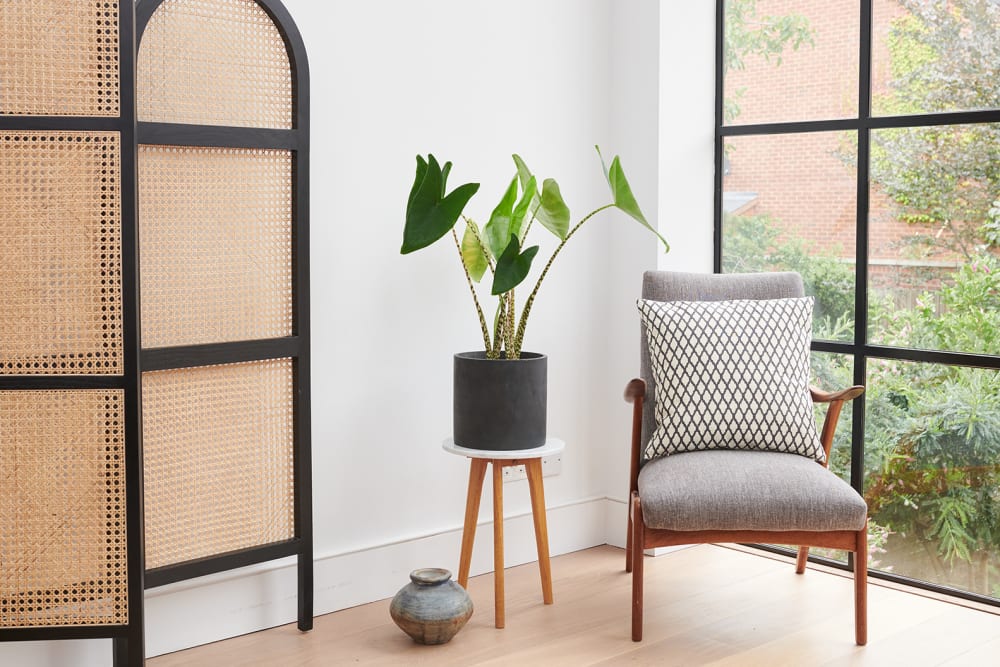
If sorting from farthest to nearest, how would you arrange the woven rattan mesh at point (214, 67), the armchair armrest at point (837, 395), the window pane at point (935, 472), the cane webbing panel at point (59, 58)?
the window pane at point (935, 472), the armchair armrest at point (837, 395), the woven rattan mesh at point (214, 67), the cane webbing panel at point (59, 58)

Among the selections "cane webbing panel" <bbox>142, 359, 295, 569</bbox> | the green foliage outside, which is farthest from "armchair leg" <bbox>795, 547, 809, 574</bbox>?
"cane webbing panel" <bbox>142, 359, 295, 569</bbox>

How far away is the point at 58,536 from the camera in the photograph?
7.39 ft

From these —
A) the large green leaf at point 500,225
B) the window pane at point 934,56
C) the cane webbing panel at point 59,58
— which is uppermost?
the window pane at point 934,56

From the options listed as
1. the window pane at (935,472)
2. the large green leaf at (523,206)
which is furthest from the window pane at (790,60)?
the large green leaf at (523,206)

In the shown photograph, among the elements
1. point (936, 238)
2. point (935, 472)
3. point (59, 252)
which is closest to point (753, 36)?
point (936, 238)

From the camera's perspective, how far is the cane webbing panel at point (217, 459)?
2477 mm

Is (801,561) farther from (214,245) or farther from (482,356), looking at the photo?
(214,245)

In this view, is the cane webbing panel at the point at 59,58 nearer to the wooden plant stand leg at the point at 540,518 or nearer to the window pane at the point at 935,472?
the wooden plant stand leg at the point at 540,518

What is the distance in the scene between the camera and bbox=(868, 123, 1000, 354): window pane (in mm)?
3008

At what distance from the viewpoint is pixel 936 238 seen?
312cm

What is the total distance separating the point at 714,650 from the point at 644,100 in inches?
70.6

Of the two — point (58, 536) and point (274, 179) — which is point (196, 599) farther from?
point (274, 179)

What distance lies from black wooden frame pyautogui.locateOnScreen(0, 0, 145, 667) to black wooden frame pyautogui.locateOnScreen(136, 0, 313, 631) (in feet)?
0.49

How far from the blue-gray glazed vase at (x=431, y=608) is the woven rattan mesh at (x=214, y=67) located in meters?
1.24
